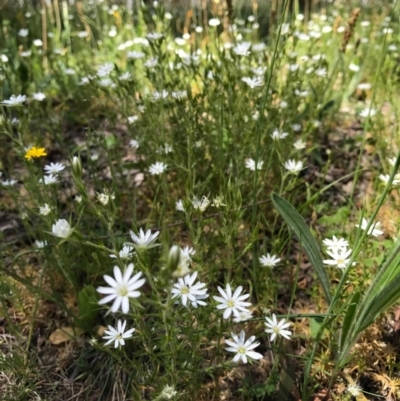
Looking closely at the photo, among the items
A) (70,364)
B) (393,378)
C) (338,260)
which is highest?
(338,260)

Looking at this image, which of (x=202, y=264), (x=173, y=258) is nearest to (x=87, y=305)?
(x=202, y=264)

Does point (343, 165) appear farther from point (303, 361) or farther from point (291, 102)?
point (303, 361)

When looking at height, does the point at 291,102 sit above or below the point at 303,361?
above

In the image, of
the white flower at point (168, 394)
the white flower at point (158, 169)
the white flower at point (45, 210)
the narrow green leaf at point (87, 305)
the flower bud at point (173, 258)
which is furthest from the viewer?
the white flower at point (158, 169)

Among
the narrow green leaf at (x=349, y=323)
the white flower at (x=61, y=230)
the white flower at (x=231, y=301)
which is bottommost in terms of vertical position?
the narrow green leaf at (x=349, y=323)

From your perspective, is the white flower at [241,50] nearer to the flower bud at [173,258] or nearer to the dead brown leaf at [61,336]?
the dead brown leaf at [61,336]

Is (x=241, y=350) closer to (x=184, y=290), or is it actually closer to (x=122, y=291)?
(x=184, y=290)

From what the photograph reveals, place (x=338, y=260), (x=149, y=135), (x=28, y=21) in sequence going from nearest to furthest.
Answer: (x=338, y=260) < (x=149, y=135) < (x=28, y=21)

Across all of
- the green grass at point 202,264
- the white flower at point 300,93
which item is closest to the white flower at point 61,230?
the green grass at point 202,264

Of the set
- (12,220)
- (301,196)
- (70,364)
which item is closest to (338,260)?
(301,196)
